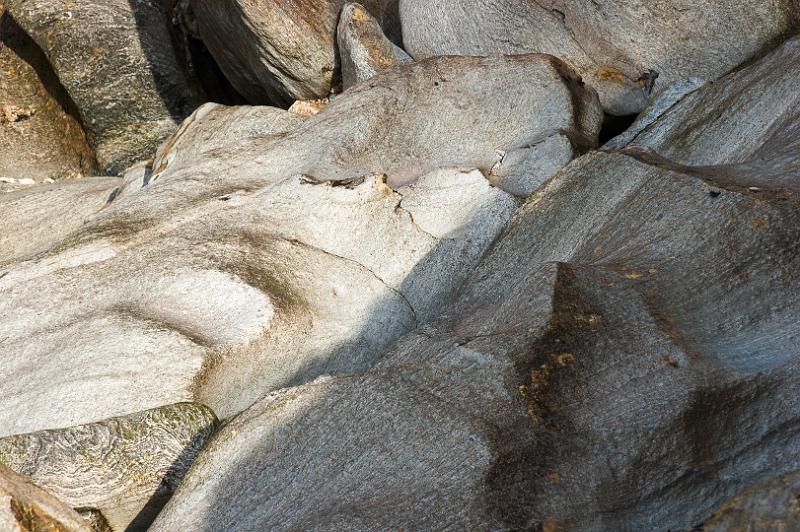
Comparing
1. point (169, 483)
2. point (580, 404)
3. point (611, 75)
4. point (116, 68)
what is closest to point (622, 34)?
point (611, 75)

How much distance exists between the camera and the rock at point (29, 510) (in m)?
4.60

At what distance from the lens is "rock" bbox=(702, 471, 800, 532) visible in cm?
331

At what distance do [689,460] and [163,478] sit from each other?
296 cm

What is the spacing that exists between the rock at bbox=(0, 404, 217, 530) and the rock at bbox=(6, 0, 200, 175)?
6662 millimetres

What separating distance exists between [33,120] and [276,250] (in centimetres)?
655

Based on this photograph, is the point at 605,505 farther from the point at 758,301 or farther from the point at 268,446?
the point at 268,446

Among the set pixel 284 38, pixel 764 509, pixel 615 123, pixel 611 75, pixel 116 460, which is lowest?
pixel 116 460

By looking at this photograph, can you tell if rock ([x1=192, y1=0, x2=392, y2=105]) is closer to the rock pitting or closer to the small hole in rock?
the rock pitting

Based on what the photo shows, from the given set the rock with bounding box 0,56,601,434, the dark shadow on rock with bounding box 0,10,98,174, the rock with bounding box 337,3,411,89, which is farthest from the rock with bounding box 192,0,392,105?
the dark shadow on rock with bounding box 0,10,98,174

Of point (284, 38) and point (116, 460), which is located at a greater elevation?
point (284, 38)

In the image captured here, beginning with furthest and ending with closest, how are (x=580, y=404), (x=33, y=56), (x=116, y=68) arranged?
(x=33, y=56) → (x=116, y=68) → (x=580, y=404)

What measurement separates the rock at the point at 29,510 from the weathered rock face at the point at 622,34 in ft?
19.8

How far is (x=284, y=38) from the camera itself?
10602 mm

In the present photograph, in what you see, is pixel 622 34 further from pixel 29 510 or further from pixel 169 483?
pixel 29 510
